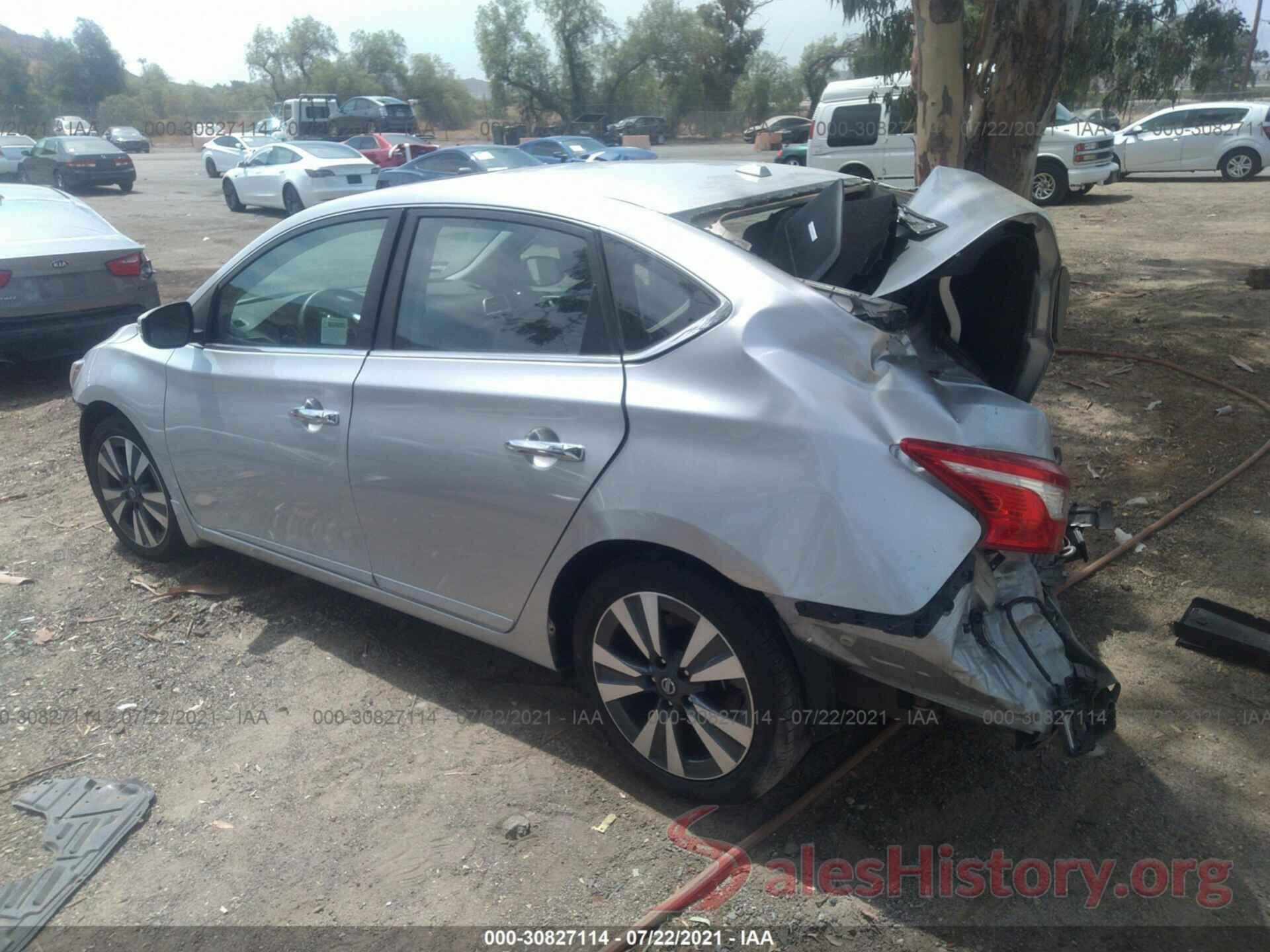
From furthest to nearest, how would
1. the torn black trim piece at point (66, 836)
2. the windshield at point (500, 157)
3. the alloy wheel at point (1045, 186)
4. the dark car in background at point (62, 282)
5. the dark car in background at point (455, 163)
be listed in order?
the windshield at point (500, 157), the dark car in background at point (455, 163), the alloy wheel at point (1045, 186), the dark car in background at point (62, 282), the torn black trim piece at point (66, 836)

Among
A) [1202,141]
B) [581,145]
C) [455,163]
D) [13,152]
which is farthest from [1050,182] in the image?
[13,152]

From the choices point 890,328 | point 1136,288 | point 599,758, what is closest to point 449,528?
point 599,758

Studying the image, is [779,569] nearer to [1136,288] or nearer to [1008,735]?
[1008,735]

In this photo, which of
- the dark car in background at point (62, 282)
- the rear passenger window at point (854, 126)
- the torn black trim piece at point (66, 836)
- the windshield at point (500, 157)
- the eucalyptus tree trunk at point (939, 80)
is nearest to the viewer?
the torn black trim piece at point (66, 836)

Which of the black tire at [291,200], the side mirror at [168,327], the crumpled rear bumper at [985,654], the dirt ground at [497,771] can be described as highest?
the side mirror at [168,327]

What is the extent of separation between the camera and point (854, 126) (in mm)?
18422

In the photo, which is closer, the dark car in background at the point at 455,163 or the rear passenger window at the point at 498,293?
the rear passenger window at the point at 498,293

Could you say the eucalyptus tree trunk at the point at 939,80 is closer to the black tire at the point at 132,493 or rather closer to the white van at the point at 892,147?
the black tire at the point at 132,493

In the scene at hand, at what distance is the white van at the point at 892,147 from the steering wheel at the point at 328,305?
15246 millimetres

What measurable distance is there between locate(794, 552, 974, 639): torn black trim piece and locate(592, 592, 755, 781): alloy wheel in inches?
13.3

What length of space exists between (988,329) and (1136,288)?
748 centimetres

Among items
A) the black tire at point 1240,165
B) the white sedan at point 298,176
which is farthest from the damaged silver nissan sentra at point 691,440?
the black tire at point 1240,165

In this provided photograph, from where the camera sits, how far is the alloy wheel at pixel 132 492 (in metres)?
4.71

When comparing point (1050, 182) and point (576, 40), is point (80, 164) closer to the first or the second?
point (1050, 182)
